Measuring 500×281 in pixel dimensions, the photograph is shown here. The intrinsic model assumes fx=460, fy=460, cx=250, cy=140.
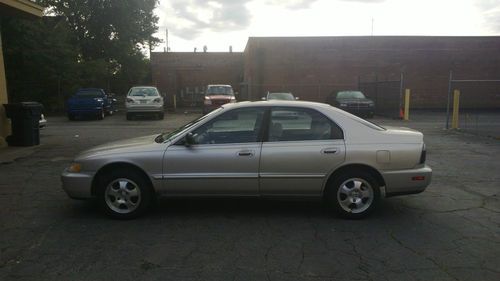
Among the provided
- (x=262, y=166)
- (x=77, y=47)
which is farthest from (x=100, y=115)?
(x=262, y=166)

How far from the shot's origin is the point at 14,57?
28.3 m

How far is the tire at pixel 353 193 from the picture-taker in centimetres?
562

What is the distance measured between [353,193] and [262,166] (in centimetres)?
116

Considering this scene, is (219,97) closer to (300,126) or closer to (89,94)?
(89,94)

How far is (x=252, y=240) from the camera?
196 inches

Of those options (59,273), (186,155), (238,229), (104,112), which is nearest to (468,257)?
(238,229)

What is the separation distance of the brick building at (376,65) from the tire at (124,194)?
976 inches

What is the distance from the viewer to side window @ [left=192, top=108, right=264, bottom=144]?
5.70 m

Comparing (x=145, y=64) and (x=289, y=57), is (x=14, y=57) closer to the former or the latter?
(x=145, y=64)

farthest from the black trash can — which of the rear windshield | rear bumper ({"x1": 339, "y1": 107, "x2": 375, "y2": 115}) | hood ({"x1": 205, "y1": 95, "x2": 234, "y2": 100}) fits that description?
rear bumper ({"x1": 339, "y1": 107, "x2": 375, "y2": 115})

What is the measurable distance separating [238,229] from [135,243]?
3.85 feet

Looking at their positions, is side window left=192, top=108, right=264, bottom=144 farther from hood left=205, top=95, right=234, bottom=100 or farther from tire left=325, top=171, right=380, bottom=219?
hood left=205, top=95, right=234, bottom=100

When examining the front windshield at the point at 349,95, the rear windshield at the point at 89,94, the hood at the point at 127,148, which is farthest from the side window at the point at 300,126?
the rear windshield at the point at 89,94

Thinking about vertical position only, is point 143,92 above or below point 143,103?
above
